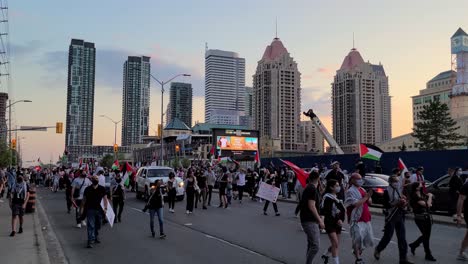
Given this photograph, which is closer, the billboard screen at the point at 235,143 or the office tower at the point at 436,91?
the billboard screen at the point at 235,143

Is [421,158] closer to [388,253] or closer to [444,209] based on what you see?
[444,209]

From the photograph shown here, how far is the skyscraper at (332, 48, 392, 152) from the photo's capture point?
176625mm

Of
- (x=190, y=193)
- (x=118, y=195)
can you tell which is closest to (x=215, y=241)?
(x=118, y=195)

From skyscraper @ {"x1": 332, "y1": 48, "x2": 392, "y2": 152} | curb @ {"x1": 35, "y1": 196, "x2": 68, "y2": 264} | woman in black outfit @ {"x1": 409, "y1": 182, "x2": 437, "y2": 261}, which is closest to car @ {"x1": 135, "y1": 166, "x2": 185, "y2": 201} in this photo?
curb @ {"x1": 35, "y1": 196, "x2": 68, "y2": 264}

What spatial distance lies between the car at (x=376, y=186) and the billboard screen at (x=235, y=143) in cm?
6443

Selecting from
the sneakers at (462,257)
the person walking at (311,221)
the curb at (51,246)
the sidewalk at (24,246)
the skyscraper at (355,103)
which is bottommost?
the curb at (51,246)

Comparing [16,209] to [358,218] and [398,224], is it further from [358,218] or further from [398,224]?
[398,224]

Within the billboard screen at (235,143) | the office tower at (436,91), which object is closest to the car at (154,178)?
the billboard screen at (235,143)

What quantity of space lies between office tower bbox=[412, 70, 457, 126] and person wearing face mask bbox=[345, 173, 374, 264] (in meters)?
170

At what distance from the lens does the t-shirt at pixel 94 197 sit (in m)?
11.0

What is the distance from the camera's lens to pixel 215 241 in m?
11.7

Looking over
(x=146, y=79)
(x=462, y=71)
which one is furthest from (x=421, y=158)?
(x=146, y=79)

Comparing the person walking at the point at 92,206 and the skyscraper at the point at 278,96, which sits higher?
the skyscraper at the point at 278,96

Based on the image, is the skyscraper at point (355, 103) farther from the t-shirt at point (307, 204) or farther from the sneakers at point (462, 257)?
the t-shirt at point (307, 204)
